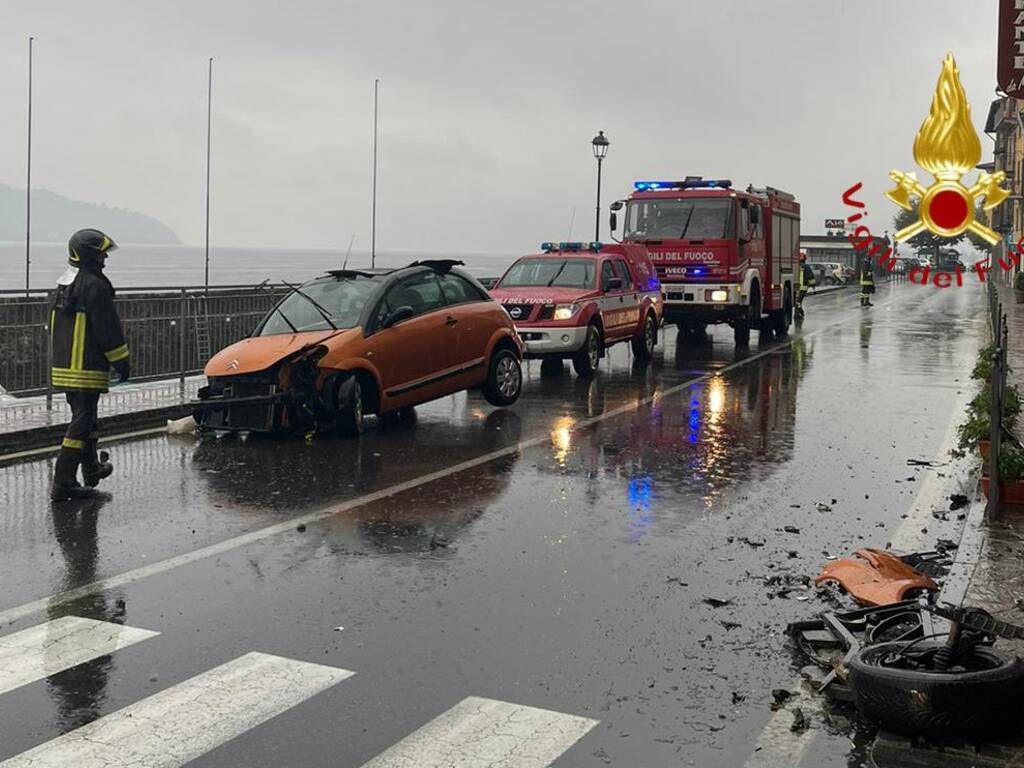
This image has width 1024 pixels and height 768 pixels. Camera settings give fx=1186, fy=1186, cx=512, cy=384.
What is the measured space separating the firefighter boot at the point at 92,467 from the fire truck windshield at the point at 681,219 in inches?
630

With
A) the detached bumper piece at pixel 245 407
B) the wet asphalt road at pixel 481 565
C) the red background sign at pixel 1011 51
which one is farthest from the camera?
the detached bumper piece at pixel 245 407

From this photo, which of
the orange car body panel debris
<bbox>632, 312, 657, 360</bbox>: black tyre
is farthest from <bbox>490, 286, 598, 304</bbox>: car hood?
the orange car body panel debris

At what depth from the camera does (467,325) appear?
13.4 m

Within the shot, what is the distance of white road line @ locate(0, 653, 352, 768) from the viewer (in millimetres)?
4219

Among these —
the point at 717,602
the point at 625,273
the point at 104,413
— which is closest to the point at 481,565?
the point at 717,602

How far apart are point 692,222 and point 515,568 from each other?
17.2 m

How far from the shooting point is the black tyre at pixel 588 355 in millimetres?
18016

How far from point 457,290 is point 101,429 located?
4.16m

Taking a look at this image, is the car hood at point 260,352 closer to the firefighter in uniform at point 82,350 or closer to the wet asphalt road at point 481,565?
the wet asphalt road at point 481,565

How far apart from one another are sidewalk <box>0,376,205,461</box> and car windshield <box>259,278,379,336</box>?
5.02 feet

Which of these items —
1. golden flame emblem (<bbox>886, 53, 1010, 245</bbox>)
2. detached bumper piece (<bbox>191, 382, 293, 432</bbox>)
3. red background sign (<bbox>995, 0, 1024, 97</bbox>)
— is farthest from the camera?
golden flame emblem (<bbox>886, 53, 1010, 245</bbox>)

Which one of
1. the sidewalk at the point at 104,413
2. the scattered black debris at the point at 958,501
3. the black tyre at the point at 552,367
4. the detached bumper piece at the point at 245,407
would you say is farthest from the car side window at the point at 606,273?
the scattered black debris at the point at 958,501

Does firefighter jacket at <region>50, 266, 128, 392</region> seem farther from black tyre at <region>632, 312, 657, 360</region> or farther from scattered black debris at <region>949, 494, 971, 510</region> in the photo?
black tyre at <region>632, 312, 657, 360</region>

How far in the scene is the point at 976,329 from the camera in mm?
30250
